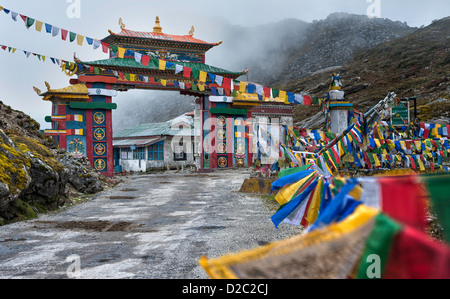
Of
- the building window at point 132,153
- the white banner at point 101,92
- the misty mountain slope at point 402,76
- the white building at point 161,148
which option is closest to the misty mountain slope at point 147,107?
the misty mountain slope at point 402,76

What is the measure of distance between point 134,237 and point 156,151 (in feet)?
91.9

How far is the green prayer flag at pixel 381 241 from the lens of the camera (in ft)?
7.39

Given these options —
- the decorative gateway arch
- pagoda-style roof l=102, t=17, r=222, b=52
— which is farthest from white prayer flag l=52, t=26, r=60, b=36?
pagoda-style roof l=102, t=17, r=222, b=52

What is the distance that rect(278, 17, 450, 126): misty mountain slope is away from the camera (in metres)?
46.6

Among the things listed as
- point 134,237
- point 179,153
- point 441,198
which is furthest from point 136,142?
point 441,198

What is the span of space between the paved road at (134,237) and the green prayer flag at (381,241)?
3.43 meters

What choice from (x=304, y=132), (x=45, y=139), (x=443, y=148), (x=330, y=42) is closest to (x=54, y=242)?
(x=304, y=132)

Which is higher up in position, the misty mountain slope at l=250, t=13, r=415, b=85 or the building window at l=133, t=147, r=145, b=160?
the misty mountain slope at l=250, t=13, r=415, b=85

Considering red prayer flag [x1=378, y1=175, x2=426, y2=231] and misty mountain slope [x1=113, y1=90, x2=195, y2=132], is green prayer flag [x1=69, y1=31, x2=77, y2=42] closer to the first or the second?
red prayer flag [x1=378, y1=175, x2=426, y2=231]

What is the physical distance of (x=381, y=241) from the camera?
7.49 feet

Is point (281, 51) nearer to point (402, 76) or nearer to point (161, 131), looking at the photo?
point (402, 76)

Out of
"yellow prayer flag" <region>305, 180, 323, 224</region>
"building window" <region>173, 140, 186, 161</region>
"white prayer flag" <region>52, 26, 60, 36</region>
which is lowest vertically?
"yellow prayer flag" <region>305, 180, 323, 224</region>

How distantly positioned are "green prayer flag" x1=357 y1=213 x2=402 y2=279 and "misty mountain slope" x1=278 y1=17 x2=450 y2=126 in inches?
1220
